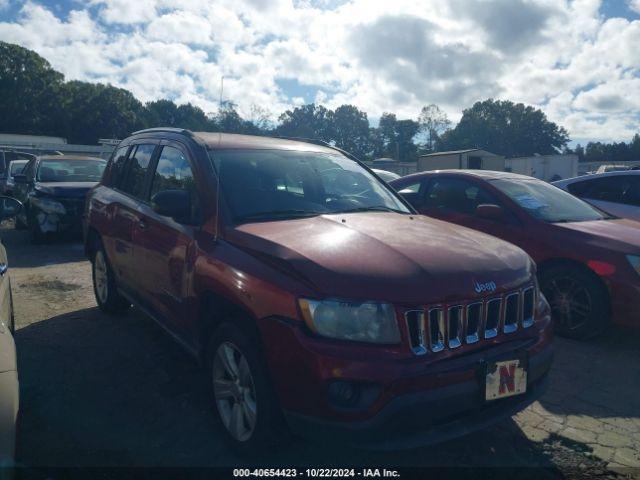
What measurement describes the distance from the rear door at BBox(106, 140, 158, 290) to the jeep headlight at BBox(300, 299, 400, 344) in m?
2.35

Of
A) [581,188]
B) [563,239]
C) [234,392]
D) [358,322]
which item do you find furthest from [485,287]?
[581,188]

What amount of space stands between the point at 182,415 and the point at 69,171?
8.48m

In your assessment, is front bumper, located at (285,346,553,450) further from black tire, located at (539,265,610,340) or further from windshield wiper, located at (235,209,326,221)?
black tire, located at (539,265,610,340)

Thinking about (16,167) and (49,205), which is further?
(16,167)

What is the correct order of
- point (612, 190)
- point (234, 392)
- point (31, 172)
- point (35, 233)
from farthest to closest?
point (31, 172)
point (35, 233)
point (612, 190)
point (234, 392)

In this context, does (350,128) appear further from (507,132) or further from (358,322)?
(358,322)

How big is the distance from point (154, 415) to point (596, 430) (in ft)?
9.31

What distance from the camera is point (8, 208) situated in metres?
3.60

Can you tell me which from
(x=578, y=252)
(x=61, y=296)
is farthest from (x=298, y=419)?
(x=61, y=296)

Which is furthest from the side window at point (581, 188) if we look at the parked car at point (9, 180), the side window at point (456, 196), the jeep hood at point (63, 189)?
the parked car at point (9, 180)

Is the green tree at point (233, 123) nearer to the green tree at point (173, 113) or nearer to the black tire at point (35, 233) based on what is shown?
the green tree at point (173, 113)

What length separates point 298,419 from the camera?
2.36 metres

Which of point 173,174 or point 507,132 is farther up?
point 507,132

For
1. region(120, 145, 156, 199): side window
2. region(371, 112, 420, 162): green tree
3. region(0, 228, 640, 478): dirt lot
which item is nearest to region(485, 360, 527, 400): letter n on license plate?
region(0, 228, 640, 478): dirt lot
